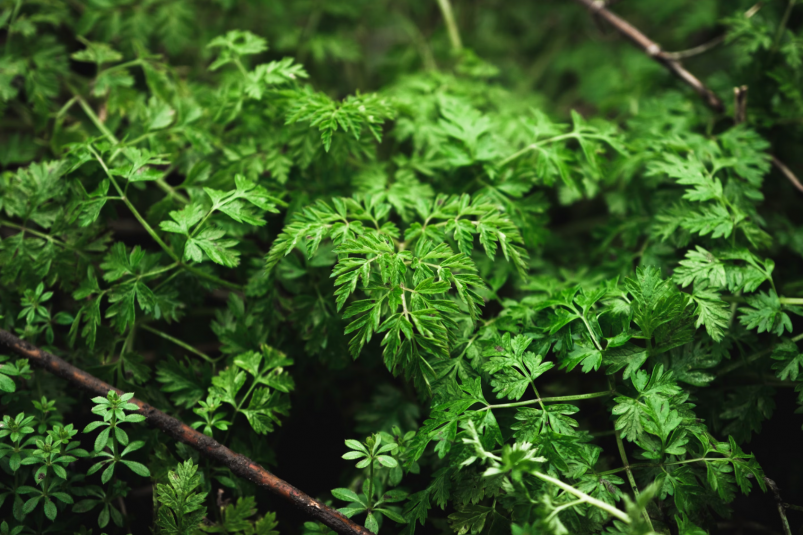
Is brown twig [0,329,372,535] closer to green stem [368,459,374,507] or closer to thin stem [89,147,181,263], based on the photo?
green stem [368,459,374,507]

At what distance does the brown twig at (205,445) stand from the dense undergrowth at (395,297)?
56 millimetres

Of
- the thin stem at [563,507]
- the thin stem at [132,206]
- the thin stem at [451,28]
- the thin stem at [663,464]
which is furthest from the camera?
the thin stem at [451,28]

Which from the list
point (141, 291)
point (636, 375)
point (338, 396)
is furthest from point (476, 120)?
point (141, 291)

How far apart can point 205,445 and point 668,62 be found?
2657 mm

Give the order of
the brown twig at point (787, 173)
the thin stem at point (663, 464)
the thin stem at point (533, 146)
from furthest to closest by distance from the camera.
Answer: the brown twig at point (787, 173)
the thin stem at point (533, 146)
the thin stem at point (663, 464)

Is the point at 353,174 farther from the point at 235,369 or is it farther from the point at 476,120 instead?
the point at 235,369

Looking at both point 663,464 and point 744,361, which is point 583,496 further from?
point 744,361

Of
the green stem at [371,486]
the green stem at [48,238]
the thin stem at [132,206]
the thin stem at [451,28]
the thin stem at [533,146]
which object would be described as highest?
the thin stem at [451,28]

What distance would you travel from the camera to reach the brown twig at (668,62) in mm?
2184

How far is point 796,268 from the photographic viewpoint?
7.02 feet

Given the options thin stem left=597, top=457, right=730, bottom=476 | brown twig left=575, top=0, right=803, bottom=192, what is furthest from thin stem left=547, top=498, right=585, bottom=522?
brown twig left=575, top=0, right=803, bottom=192

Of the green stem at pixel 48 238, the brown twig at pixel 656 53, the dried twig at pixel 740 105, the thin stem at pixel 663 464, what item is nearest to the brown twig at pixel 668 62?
the brown twig at pixel 656 53

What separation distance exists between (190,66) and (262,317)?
1.70 meters

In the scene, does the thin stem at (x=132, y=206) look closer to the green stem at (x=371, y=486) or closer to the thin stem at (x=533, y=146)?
the green stem at (x=371, y=486)
